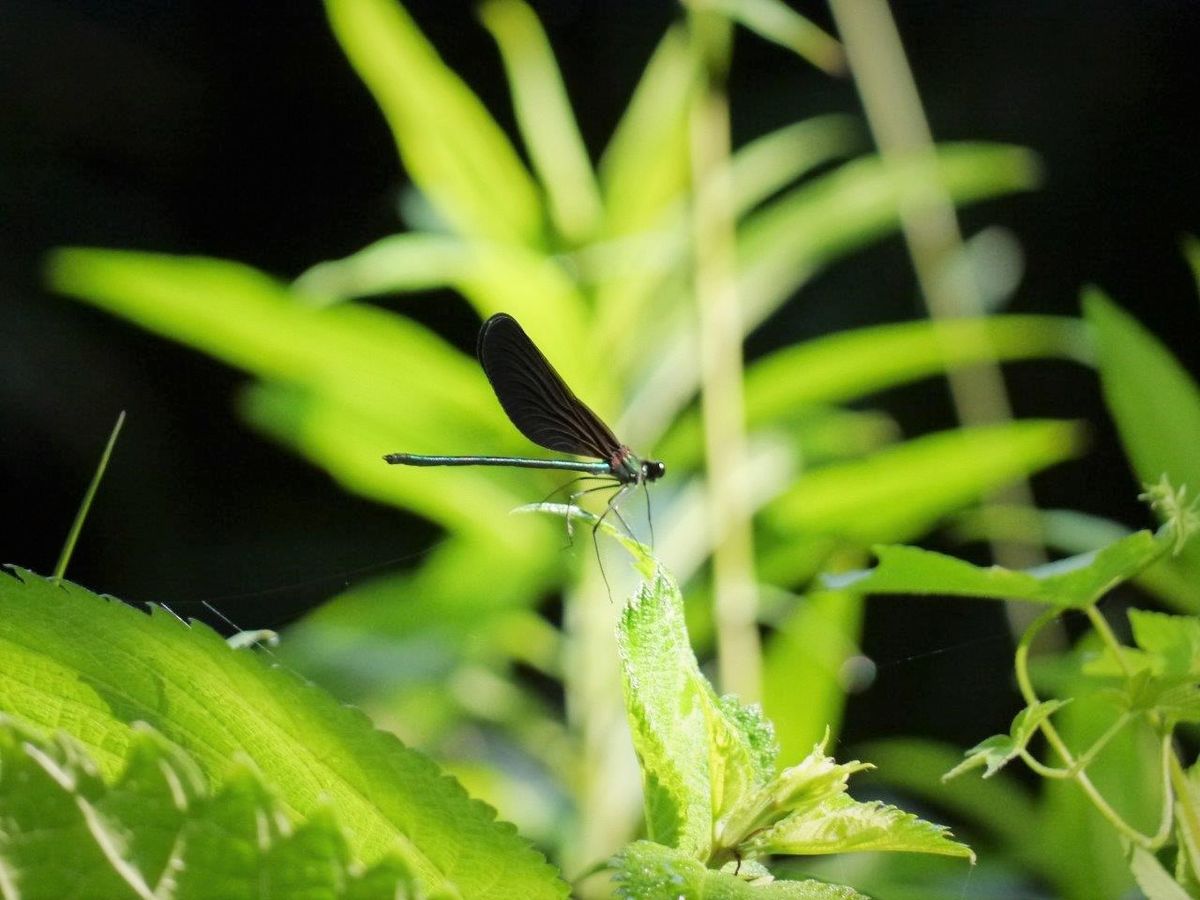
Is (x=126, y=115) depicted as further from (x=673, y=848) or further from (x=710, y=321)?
(x=673, y=848)

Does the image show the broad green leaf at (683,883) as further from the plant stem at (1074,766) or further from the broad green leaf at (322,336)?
the broad green leaf at (322,336)

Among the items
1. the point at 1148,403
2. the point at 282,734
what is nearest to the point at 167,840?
the point at 282,734

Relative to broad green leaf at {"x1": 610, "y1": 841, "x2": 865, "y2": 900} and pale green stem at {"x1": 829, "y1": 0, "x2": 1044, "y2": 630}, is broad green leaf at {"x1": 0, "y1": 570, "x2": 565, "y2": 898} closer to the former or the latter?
broad green leaf at {"x1": 610, "y1": 841, "x2": 865, "y2": 900}

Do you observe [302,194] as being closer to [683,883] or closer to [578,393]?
[578,393]

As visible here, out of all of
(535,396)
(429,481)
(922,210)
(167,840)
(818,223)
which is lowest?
(167,840)

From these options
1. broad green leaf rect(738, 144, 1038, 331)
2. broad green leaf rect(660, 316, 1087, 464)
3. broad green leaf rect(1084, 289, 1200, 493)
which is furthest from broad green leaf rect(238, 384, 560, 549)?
broad green leaf rect(1084, 289, 1200, 493)

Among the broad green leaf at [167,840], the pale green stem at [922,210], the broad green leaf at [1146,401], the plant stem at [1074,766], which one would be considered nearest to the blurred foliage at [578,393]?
the pale green stem at [922,210]

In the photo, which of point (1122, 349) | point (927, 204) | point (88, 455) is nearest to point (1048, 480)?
point (927, 204)
